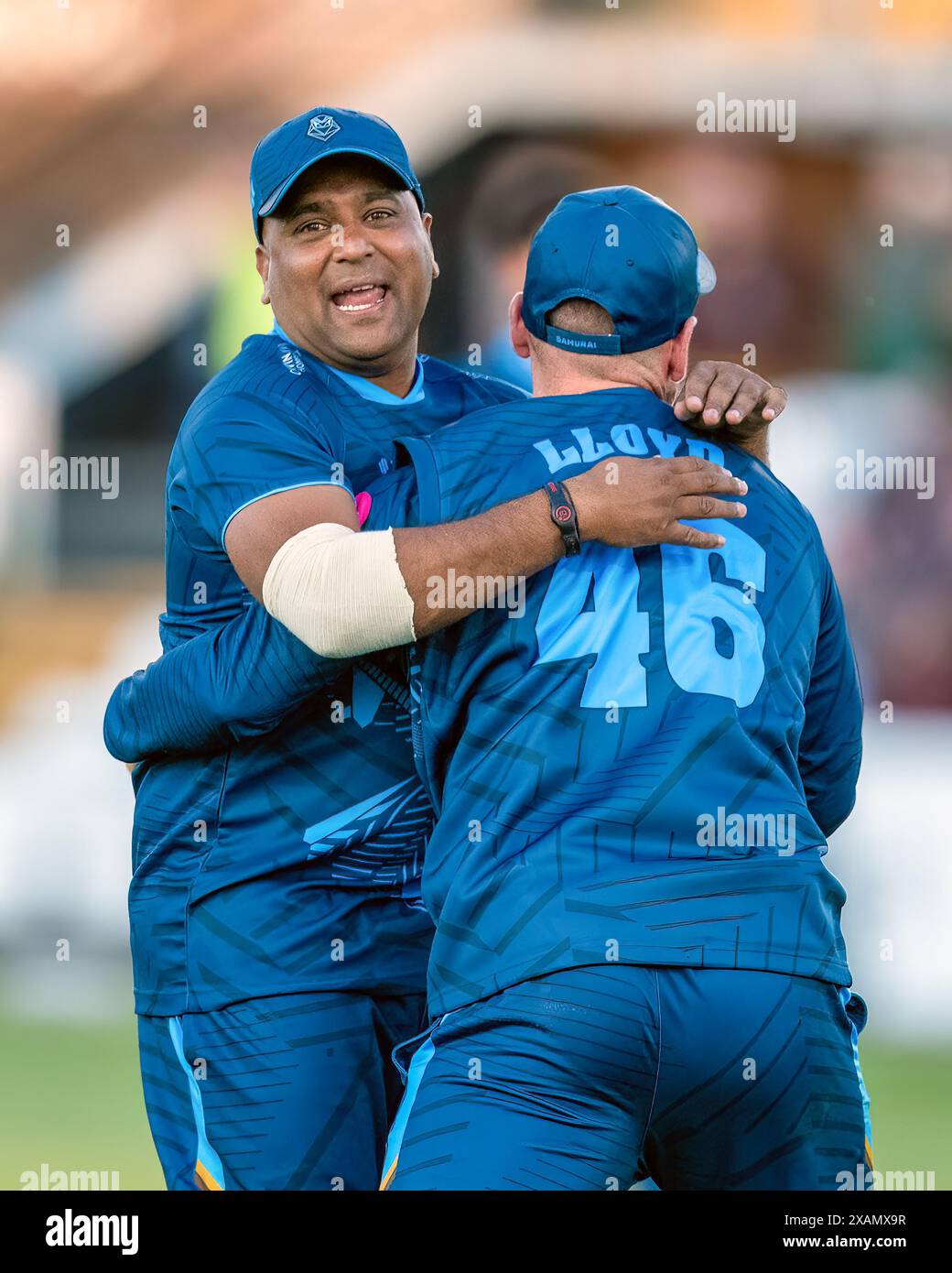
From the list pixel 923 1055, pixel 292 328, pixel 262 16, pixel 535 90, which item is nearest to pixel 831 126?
pixel 535 90

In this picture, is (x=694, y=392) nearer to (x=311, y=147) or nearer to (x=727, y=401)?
(x=727, y=401)

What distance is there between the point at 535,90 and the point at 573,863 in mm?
8238

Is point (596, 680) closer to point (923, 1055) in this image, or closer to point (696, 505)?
point (696, 505)

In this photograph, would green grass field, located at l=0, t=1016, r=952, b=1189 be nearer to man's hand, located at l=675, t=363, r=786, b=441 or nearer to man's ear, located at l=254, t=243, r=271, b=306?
man's ear, located at l=254, t=243, r=271, b=306

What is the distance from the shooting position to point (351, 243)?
7.61 ft

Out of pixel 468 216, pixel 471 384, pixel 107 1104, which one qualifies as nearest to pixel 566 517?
pixel 471 384

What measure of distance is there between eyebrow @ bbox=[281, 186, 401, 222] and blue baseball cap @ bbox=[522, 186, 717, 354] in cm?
41

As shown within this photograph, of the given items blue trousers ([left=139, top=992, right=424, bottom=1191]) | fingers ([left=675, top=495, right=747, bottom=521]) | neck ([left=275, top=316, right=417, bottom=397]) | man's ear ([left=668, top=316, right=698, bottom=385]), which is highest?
neck ([left=275, top=316, right=417, bottom=397])

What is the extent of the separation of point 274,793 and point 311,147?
869 mm

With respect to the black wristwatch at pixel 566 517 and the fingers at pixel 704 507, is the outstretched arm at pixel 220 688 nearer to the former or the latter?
the black wristwatch at pixel 566 517

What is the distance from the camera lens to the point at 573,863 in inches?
70.4

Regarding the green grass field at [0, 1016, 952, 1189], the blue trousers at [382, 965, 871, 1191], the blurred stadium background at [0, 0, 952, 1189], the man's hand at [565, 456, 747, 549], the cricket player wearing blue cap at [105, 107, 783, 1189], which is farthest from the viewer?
the blurred stadium background at [0, 0, 952, 1189]

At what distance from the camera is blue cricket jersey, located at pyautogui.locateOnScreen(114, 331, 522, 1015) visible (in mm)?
2227

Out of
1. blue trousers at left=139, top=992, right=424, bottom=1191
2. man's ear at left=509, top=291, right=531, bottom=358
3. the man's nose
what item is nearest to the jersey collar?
the man's nose
